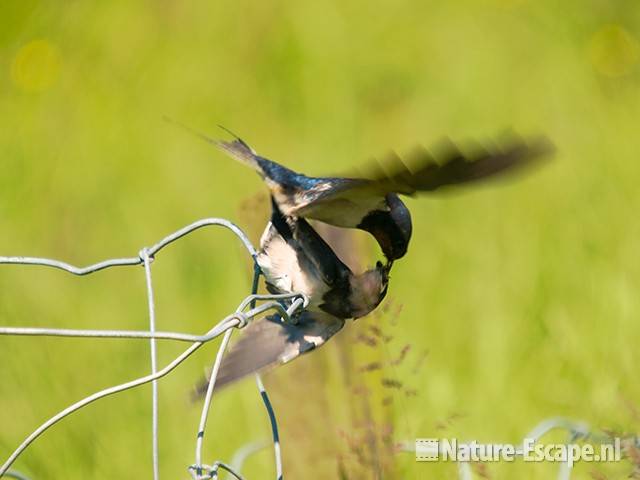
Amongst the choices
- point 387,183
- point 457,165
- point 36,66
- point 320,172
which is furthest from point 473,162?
point 36,66

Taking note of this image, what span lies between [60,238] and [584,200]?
159cm

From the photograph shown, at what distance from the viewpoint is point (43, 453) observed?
215 centimetres

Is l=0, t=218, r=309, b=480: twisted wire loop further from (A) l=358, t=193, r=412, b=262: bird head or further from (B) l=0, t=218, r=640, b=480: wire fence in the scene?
(A) l=358, t=193, r=412, b=262: bird head

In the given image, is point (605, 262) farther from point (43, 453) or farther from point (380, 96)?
point (380, 96)

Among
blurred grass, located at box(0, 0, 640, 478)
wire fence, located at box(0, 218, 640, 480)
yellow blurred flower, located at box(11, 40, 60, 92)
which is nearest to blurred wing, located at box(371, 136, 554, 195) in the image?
wire fence, located at box(0, 218, 640, 480)

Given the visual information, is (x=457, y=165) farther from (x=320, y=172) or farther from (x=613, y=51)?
(x=613, y=51)

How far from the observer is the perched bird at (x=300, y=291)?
1644mm

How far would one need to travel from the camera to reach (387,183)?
55.6 inches

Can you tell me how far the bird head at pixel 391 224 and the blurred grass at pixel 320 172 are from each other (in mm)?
236

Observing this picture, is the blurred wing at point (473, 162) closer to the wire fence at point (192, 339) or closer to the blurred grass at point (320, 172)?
the wire fence at point (192, 339)

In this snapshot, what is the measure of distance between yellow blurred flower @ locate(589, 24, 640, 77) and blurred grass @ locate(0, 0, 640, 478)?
0.01 metres

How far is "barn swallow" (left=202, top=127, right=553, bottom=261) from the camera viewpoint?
132 centimetres

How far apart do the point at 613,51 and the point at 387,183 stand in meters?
3.36

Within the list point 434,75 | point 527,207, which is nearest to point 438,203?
point 527,207
